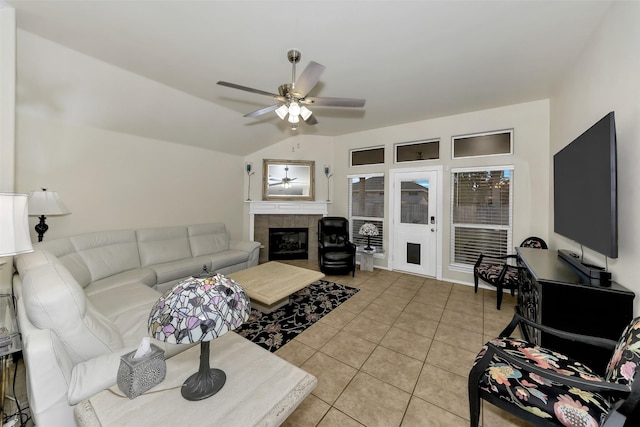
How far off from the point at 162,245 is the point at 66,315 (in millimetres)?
2517

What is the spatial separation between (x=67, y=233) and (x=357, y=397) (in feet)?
12.4

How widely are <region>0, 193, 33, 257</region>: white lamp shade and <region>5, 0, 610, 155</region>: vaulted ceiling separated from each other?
1.53m

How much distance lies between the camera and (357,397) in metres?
1.69

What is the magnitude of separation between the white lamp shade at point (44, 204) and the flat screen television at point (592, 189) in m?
4.63

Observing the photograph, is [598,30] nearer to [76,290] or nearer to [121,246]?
[76,290]

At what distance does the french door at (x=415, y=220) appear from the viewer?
4.16 meters

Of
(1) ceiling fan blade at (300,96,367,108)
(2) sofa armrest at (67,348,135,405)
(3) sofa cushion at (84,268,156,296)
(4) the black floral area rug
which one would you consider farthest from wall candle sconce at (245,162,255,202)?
(2) sofa armrest at (67,348,135,405)

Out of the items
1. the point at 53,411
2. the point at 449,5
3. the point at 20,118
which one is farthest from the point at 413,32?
the point at 20,118

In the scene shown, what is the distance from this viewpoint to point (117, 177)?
3.35 metres

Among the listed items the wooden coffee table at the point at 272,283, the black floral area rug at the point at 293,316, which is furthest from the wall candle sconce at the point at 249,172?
the black floral area rug at the point at 293,316

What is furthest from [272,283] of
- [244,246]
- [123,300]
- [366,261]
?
[366,261]

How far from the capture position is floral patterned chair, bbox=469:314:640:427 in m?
0.99

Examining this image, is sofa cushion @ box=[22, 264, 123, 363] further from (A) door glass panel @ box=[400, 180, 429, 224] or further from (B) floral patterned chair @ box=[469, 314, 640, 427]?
(A) door glass panel @ box=[400, 180, 429, 224]

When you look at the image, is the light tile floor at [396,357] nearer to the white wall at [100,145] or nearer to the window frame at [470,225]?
the window frame at [470,225]
